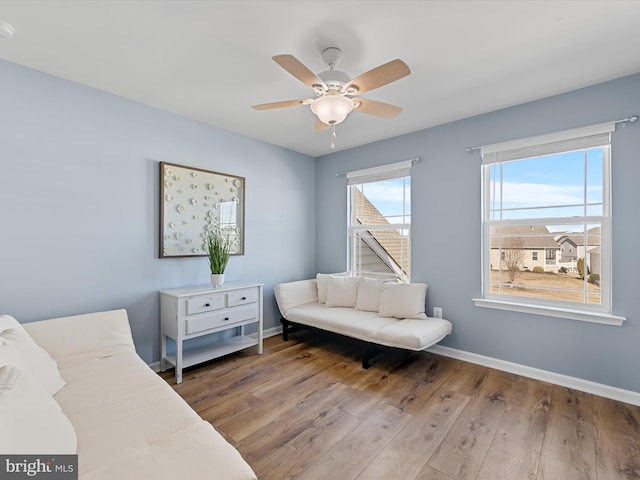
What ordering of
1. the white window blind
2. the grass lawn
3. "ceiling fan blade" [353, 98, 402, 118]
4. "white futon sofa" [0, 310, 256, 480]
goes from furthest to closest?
the grass lawn → the white window blind → "ceiling fan blade" [353, 98, 402, 118] → "white futon sofa" [0, 310, 256, 480]

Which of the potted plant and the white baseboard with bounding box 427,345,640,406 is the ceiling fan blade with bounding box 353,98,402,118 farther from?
the white baseboard with bounding box 427,345,640,406

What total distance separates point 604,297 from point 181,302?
11.7 ft

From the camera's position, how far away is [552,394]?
2373 mm

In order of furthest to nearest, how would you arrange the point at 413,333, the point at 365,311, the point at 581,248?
1. the point at 365,311
2. the point at 413,333
3. the point at 581,248

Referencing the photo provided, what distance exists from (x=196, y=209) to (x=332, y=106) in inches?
74.9

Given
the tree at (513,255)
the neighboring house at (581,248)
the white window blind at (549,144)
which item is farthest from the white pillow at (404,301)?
the white window blind at (549,144)

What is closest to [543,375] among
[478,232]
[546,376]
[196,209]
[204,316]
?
[546,376]

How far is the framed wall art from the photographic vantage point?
115 inches

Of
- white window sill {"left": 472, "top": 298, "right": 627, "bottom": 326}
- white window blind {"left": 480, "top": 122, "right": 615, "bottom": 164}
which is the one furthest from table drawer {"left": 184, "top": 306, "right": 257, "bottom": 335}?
white window blind {"left": 480, "top": 122, "right": 615, "bottom": 164}

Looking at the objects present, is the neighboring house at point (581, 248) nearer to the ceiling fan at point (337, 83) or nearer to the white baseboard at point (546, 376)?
the white baseboard at point (546, 376)

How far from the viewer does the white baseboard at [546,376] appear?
7.45 ft

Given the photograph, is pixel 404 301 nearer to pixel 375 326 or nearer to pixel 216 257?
pixel 375 326

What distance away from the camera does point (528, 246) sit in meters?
2.83

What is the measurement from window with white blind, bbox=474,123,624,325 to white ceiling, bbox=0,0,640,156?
0.50m
